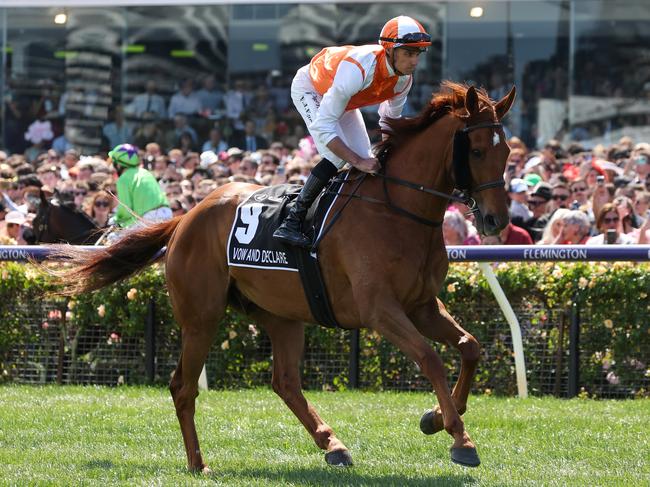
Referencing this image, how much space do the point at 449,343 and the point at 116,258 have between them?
7.33 feet

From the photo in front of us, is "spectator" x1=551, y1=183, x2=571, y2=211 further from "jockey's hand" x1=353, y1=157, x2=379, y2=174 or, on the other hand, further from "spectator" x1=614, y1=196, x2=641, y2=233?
"jockey's hand" x1=353, y1=157, x2=379, y2=174

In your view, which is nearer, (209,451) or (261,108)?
(209,451)

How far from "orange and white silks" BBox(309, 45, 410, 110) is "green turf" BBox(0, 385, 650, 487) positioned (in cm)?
182

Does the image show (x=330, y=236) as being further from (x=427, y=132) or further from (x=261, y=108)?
(x=261, y=108)

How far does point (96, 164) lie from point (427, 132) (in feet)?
28.2

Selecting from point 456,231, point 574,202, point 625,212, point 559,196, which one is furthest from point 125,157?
point 625,212

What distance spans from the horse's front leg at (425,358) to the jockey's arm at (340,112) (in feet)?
2.42

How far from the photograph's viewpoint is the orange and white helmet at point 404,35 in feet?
19.1

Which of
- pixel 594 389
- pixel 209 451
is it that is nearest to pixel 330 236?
pixel 209 451

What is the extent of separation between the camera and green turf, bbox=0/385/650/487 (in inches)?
219

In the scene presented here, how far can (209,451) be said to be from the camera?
6.43 metres

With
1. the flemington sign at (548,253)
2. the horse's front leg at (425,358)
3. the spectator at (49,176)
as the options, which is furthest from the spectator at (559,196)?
the spectator at (49,176)

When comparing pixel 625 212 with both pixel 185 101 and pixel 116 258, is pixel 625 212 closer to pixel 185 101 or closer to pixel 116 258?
pixel 116 258

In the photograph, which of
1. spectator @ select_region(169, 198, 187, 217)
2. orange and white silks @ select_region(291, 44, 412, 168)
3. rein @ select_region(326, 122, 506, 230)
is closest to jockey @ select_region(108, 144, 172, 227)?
spectator @ select_region(169, 198, 187, 217)
